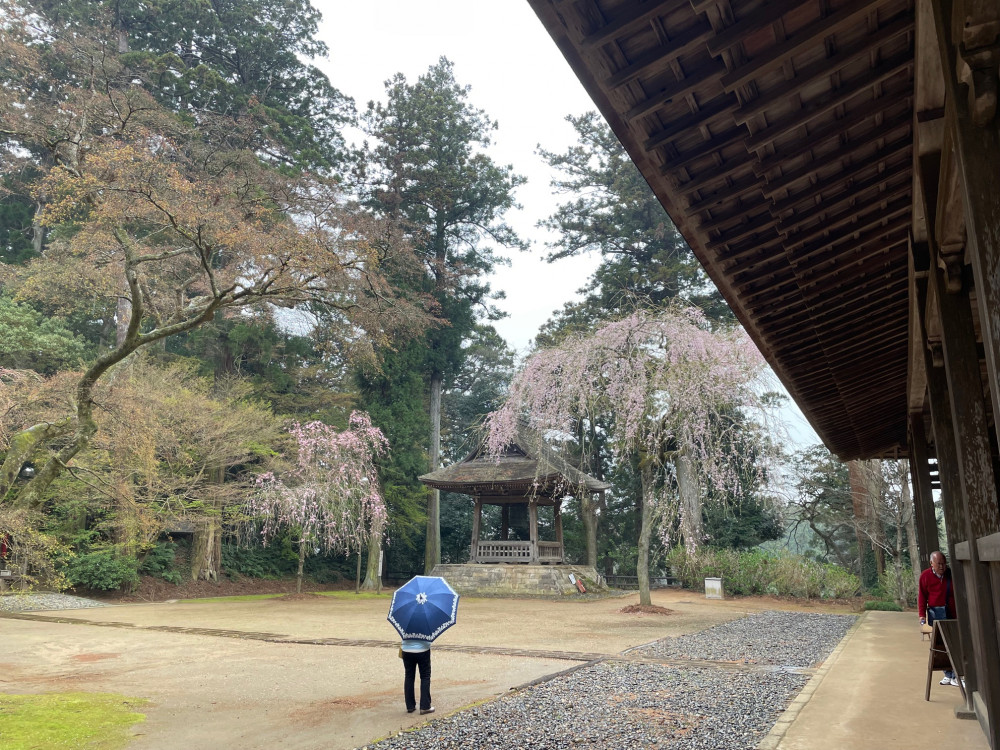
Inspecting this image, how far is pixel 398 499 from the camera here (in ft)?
75.5

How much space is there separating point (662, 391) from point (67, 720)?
37.7 ft

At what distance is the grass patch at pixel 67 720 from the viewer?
4.26m

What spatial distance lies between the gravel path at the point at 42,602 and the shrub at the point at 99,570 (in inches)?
17.4

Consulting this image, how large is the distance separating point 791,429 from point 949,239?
41.5 ft

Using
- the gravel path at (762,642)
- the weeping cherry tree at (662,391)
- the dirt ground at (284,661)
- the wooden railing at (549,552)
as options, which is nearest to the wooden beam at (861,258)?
the dirt ground at (284,661)

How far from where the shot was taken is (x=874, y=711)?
4.19 metres

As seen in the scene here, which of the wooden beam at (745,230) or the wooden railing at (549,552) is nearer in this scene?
the wooden beam at (745,230)

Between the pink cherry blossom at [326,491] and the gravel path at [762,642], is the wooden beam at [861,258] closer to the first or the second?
the gravel path at [762,642]

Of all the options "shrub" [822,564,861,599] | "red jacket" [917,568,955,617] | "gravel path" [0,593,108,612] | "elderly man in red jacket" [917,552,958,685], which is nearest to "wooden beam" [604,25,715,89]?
"elderly man in red jacket" [917,552,958,685]

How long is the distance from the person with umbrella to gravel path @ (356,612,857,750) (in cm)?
37

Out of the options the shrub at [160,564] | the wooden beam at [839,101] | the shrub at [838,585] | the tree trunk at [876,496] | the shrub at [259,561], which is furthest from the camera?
the shrub at [259,561]

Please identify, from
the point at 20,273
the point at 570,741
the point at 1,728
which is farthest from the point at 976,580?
the point at 20,273

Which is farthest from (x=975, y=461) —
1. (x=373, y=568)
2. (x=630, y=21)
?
(x=373, y=568)

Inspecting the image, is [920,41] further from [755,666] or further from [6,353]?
[6,353]
